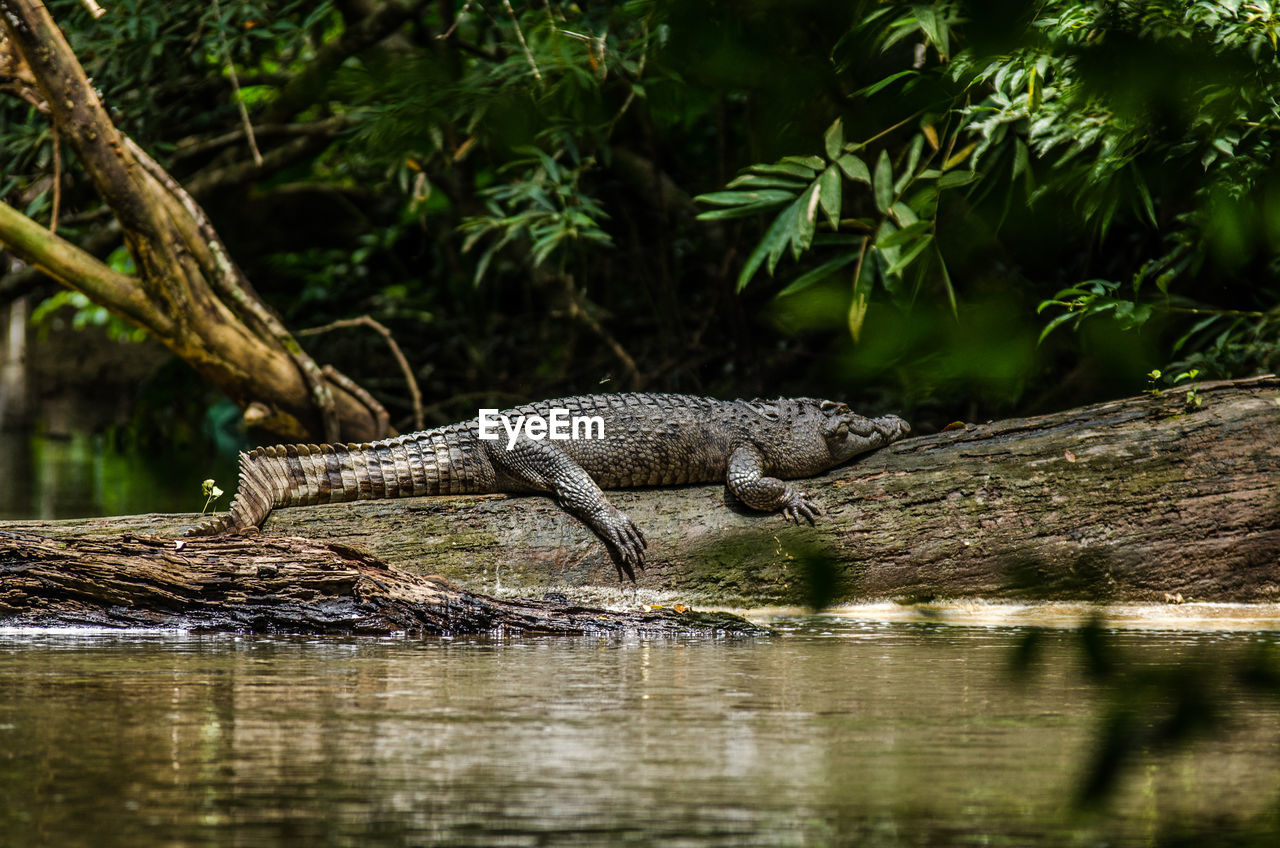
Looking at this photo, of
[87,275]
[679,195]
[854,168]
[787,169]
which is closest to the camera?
[787,169]

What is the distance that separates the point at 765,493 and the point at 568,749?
3.14 m

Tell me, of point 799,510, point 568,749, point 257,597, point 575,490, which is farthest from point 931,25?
point 575,490

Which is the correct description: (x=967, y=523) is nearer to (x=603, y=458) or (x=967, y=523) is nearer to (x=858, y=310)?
(x=603, y=458)

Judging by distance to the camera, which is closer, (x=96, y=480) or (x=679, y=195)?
(x=679, y=195)

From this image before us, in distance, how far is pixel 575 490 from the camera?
6.18 meters

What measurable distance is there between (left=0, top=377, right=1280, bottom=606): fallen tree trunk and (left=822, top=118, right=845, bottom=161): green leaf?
178 inches

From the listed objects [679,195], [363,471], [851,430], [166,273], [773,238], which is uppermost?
[679,195]

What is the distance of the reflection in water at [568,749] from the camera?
2.38 meters

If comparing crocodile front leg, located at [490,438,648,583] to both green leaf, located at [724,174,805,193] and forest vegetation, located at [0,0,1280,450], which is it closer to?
forest vegetation, located at [0,0,1280,450]

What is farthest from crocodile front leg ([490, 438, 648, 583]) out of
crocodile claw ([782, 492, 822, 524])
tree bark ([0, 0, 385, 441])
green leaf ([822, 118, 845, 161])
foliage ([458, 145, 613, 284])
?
green leaf ([822, 118, 845, 161])

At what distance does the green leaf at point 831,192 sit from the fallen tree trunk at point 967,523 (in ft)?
13.9

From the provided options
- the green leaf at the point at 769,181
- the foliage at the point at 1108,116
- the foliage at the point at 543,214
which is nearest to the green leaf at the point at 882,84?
the foliage at the point at 1108,116

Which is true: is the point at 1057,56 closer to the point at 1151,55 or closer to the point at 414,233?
the point at 1151,55

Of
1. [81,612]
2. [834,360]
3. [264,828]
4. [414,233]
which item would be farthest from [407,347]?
[834,360]
